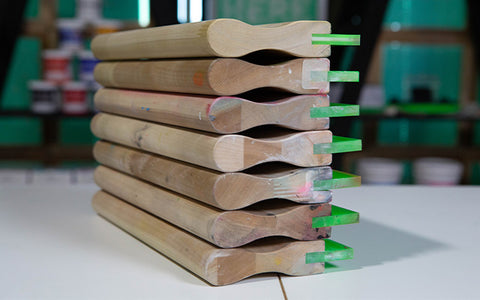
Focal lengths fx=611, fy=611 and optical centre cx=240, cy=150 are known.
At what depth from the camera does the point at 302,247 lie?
830mm

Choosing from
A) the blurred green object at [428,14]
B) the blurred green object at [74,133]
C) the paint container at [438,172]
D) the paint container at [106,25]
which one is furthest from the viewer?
the blurred green object at [428,14]

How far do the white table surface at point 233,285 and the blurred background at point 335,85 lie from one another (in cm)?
183

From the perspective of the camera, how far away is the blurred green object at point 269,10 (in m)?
3.91

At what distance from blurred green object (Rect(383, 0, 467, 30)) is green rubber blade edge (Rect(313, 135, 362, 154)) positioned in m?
3.29

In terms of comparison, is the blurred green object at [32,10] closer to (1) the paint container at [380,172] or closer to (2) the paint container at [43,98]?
(2) the paint container at [43,98]

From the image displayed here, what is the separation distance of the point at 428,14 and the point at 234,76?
354 centimetres

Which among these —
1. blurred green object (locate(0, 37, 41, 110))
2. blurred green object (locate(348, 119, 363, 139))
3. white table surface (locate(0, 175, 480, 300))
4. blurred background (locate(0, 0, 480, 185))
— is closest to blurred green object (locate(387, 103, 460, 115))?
blurred background (locate(0, 0, 480, 185))

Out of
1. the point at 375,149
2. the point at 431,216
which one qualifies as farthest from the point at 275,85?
the point at 375,149

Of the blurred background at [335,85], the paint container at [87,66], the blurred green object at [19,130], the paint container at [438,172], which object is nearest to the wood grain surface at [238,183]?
the blurred background at [335,85]

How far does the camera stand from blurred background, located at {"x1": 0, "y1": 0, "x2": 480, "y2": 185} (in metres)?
3.29

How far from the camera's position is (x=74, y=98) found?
3301 mm

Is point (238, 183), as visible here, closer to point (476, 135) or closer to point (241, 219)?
point (241, 219)

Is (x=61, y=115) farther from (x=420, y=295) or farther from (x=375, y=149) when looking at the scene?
(x=420, y=295)

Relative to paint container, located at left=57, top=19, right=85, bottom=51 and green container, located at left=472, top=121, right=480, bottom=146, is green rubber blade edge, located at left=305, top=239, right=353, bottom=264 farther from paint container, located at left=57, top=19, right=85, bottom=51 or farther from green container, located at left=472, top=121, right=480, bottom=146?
green container, located at left=472, top=121, right=480, bottom=146
